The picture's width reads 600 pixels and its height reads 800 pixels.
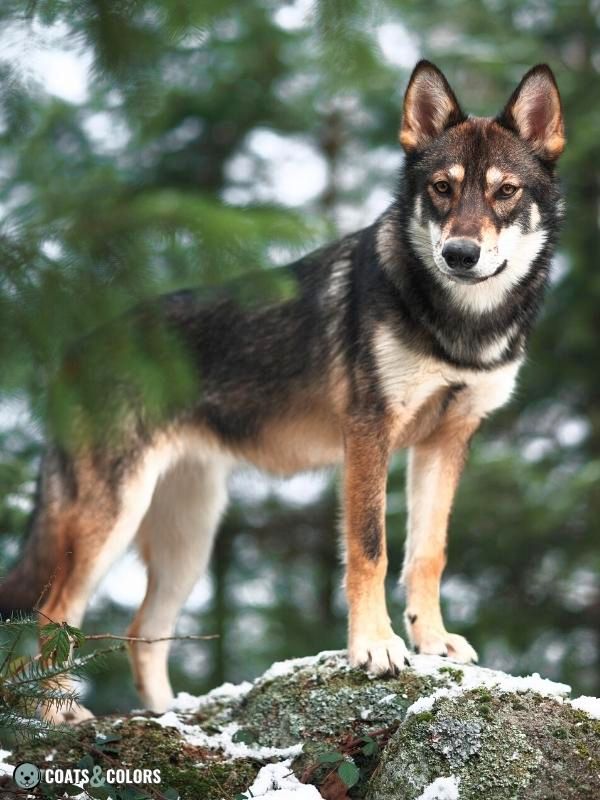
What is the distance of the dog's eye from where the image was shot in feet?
14.3

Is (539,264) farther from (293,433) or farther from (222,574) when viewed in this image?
(222,574)

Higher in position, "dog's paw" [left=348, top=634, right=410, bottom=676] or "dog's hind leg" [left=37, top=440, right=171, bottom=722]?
"dog's hind leg" [left=37, top=440, right=171, bottom=722]

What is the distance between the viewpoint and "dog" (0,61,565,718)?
14.4ft

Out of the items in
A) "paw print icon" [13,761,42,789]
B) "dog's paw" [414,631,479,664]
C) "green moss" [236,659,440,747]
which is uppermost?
"dog's paw" [414,631,479,664]

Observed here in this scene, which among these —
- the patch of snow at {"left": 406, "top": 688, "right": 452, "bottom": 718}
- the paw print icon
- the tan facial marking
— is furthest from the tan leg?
the paw print icon

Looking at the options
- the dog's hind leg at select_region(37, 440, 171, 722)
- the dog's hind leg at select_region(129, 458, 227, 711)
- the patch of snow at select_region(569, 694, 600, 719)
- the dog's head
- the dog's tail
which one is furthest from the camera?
the dog's hind leg at select_region(129, 458, 227, 711)

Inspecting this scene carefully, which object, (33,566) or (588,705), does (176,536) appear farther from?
(588,705)

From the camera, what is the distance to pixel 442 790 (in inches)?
127

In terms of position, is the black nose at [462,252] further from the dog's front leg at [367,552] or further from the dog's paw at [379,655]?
the dog's paw at [379,655]

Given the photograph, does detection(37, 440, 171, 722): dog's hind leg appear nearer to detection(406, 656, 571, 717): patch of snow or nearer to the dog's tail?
the dog's tail

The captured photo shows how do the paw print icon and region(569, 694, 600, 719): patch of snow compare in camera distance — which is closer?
the paw print icon

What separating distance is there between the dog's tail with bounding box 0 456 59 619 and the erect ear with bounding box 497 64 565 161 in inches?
110

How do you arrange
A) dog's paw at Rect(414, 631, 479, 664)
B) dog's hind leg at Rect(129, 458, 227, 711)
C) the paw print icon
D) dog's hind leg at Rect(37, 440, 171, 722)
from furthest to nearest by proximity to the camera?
dog's hind leg at Rect(129, 458, 227, 711) < dog's hind leg at Rect(37, 440, 171, 722) < dog's paw at Rect(414, 631, 479, 664) < the paw print icon

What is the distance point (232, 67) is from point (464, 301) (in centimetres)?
571
